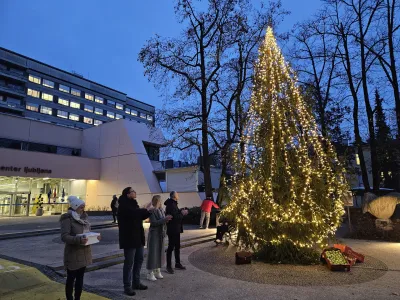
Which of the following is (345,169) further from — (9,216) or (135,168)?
(9,216)

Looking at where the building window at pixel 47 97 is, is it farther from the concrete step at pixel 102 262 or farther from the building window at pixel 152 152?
the concrete step at pixel 102 262

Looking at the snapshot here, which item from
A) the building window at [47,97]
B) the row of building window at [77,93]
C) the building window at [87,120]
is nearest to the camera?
the row of building window at [77,93]

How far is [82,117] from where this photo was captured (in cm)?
7088

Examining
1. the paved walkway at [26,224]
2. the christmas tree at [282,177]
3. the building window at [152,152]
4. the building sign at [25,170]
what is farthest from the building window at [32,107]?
the christmas tree at [282,177]

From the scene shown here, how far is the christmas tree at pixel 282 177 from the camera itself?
7.48m

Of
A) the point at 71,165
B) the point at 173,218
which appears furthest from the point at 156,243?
the point at 71,165

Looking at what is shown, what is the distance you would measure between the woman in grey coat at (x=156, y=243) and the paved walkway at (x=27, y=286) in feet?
4.03

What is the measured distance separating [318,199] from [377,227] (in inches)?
243

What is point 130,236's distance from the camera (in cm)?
504

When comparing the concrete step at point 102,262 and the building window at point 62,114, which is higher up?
the building window at point 62,114

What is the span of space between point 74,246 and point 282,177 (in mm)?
5391

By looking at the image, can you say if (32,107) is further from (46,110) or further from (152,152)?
(152,152)

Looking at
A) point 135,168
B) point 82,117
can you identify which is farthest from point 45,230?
point 82,117

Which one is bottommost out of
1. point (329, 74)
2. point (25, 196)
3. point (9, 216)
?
point (9, 216)
